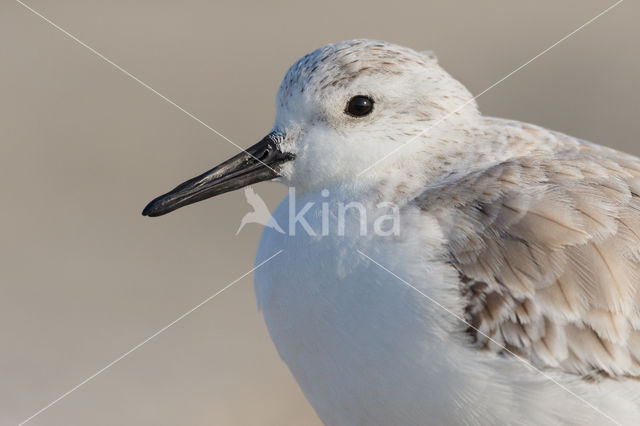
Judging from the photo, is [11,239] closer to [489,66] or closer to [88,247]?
[88,247]

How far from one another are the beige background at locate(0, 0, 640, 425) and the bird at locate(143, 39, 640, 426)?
2.66 metres

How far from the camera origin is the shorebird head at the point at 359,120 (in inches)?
165

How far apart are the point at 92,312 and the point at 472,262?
6.47 m

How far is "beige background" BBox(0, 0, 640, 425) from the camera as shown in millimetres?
8148

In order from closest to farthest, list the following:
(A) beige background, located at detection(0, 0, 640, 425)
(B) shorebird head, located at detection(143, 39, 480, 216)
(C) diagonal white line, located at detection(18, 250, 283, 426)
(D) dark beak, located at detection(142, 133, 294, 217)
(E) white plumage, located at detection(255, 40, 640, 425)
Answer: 1. (E) white plumage, located at detection(255, 40, 640, 425)
2. (B) shorebird head, located at detection(143, 39, 480, 216)
3. (D) dark beak, located at detection(142, 133, 294, 217)
4. (C) diagonal white line, located at detection(18, 250, 283, 426)
5. (A) beige background, located at detection(0, 0, 640, 425)

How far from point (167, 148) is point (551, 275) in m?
9.01

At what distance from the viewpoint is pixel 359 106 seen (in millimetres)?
4234

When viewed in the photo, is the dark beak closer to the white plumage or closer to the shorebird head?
the shorebird head

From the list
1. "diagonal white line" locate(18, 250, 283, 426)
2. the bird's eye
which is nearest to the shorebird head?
the bird's eye

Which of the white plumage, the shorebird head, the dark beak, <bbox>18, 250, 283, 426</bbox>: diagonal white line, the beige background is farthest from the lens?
the beige background

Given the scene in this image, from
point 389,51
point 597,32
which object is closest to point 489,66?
point 597,32

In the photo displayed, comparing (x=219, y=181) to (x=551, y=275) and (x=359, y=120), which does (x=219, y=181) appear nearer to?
(x=359, y=120)

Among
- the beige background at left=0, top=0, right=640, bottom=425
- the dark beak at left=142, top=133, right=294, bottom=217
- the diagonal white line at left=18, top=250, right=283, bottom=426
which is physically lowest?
the dark beak at left=142, top=133, right=294, bottom=217

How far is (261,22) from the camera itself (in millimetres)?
15070
